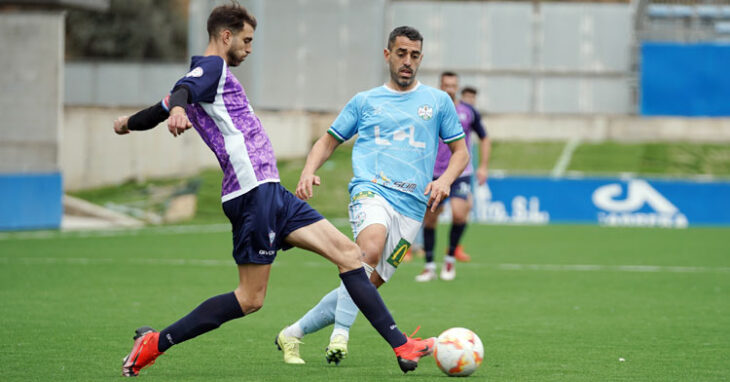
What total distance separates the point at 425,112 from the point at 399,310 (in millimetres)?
2997

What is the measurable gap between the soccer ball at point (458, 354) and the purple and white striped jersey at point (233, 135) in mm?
1355

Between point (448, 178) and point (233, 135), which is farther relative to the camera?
point (448, 178)

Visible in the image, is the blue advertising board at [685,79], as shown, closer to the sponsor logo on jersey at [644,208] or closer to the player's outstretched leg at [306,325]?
the sponsor logo on jersey at [644,208]

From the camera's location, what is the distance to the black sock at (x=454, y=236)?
521 inches

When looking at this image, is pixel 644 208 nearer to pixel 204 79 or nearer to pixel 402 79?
pixel 402 79

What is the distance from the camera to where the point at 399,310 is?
10031 mm

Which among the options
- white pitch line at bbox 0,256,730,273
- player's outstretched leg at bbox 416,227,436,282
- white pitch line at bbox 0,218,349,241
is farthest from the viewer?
white pitch line at bbox 0,218,349,241

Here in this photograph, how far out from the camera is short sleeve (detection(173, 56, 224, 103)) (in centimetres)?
613

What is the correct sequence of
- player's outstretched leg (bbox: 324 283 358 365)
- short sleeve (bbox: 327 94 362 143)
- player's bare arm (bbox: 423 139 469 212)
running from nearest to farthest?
1. player's outstretched leg (bbox: 324 283 358 365)
2. player's bare arm (bbox: 423 139 469 212)
3. short sleeve (bbox: 327 94 362 143)

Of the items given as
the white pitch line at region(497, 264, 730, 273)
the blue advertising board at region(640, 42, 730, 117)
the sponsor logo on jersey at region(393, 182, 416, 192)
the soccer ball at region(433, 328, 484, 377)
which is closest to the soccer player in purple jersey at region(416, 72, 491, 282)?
the white pitch line at region(497, 264, 730, 273)

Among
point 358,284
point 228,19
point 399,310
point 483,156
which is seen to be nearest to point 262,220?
point 358,284

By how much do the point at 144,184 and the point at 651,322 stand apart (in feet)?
60.6

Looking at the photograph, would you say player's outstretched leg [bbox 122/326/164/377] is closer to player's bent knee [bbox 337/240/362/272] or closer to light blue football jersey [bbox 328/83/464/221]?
player's bent knee [bbox 337/240/362/272]

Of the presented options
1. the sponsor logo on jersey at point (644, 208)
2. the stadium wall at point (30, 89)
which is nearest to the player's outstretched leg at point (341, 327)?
the stadium wall at point (30, 89)
